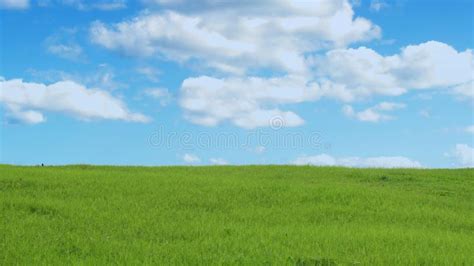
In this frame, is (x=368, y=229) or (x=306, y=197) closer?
(x=368, y=229)

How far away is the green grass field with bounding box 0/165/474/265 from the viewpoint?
42.8ft

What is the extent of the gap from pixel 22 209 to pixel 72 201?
1822 millimetres

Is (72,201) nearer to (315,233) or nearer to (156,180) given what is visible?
(156,180)

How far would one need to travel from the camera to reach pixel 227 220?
60.2 feet

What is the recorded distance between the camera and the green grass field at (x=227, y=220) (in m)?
13.0

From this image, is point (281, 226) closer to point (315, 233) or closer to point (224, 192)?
point (315, 233)

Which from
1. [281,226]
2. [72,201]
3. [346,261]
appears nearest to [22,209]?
[72,201]

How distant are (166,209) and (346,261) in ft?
29.0

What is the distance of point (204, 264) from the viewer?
11742 mm

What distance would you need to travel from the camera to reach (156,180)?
25.5 m

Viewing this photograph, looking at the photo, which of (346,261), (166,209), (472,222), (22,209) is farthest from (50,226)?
(472,222)

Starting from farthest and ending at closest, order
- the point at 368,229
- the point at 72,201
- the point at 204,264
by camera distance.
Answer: the point at 72,201, the point at 368,229, the point at 204,264

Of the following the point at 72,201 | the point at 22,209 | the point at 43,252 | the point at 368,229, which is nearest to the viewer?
the point at 43,252

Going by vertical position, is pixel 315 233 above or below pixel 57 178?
below
